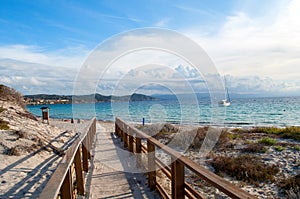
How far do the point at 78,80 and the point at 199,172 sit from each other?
5.11 meters

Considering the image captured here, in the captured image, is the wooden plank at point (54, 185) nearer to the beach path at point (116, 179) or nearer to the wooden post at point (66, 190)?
the wooden post at point (66, 190)

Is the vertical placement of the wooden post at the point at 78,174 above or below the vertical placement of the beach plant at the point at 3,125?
below

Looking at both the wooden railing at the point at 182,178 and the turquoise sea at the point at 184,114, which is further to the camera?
the turquoise sea at the point at 184,114

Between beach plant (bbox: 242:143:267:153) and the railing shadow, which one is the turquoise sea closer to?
the railing shadow

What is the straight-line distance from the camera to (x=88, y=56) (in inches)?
247

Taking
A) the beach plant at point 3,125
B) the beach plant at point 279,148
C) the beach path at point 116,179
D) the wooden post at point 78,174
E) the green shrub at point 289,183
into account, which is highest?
the beach plant at point 3,125

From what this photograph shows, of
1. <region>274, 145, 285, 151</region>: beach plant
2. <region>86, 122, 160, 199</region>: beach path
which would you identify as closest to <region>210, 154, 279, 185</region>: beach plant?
<region>274, 145, 285, 151</region>: beach plant

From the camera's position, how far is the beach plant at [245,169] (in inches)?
225

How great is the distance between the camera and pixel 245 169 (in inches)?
237

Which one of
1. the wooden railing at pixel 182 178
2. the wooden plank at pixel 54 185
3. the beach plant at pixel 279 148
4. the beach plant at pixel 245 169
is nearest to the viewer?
the wooden plank at pixel 54 185

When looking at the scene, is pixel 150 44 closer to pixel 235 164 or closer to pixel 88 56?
pixel 88 56

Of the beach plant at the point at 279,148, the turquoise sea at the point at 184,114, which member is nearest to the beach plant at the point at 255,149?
the beach plant at the point at 279,148

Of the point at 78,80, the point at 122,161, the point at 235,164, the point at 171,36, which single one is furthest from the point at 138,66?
the point at 235,164

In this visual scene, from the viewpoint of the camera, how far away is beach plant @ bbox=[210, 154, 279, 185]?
5703 mm
